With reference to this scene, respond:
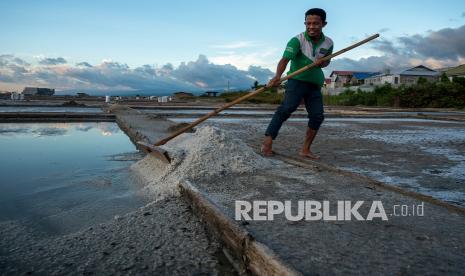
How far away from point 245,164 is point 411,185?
1215 millimetres

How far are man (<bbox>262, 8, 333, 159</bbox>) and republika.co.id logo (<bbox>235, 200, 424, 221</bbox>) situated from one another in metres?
1.73

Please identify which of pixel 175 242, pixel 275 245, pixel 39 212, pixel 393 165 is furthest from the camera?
pixel 393 165

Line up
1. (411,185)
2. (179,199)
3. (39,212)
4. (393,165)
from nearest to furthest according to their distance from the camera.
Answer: (39,212) < (179,199) < (411,185) < (393,165)

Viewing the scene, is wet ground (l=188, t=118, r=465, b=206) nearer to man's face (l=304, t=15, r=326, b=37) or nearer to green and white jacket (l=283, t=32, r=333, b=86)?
green and white jacket (l=283, t=32, r=333, b=86)

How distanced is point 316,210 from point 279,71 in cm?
210

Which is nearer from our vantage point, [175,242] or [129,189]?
[175,242]

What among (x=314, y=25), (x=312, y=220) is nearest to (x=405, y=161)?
(x=314, y=25)

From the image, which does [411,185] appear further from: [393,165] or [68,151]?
[68,151]

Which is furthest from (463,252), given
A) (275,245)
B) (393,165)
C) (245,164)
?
(393,165)

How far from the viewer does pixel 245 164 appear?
3094mm

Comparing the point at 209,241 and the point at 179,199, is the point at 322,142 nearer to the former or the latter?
the point at 179,199

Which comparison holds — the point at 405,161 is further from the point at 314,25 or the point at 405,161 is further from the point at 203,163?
the point at 203,163

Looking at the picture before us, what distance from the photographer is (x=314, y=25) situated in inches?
147

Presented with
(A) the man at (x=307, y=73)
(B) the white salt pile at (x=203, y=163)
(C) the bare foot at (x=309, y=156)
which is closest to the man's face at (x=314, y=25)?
(A) the man at (x=307, y=73)
